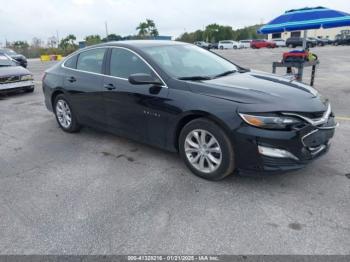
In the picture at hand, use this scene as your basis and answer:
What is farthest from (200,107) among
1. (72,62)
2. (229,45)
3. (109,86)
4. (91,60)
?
(229,45)

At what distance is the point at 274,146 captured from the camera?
300 centimetres

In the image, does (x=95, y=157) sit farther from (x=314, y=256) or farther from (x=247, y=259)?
(x=314, y=256)

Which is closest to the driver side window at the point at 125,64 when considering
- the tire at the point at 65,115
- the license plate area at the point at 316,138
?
the tire at the point at 65,115

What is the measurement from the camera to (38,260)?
7.75 feet

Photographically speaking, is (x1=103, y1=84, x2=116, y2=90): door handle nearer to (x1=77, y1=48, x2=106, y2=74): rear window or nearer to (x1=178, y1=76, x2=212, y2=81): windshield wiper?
(x1=77, y1=48, x2=106, y2=74): rear window

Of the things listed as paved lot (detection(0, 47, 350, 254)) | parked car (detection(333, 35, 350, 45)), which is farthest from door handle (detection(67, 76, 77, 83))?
parked car (detection(333, 35, 350, 45))

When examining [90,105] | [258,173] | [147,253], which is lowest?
[147,253]

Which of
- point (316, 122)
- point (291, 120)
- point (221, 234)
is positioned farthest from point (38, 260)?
point (316, 122)

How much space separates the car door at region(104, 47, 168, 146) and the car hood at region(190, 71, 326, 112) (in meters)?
0.59

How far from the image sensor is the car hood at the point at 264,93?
10.1 feet

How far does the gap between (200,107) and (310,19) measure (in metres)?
6.40

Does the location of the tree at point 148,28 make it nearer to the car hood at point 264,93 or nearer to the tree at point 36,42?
the tree at point 36,42

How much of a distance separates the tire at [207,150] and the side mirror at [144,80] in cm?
67

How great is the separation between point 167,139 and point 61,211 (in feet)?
4.81
